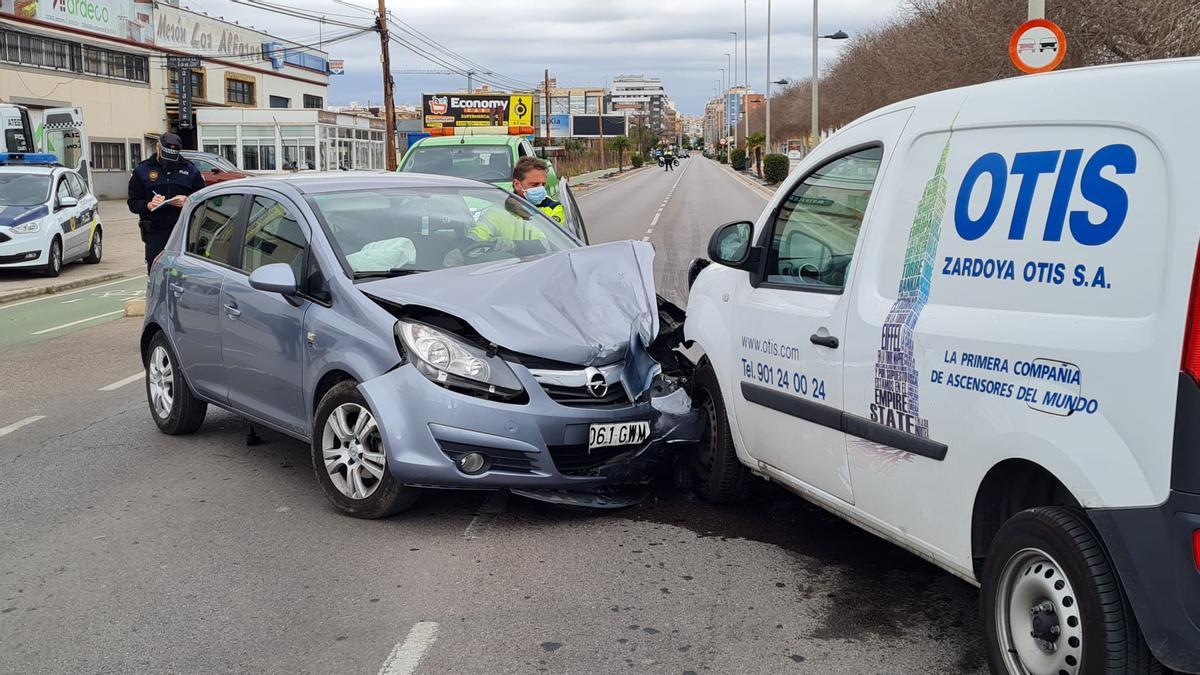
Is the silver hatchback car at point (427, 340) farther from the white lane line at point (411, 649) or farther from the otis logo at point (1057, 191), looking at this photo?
the otis logo at point (1057, 191)

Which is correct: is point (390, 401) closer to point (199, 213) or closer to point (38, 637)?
point (38, 637)

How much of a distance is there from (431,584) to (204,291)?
2.98 m

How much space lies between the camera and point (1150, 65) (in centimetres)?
320

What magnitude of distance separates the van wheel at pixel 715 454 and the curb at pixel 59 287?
13265 millimetres

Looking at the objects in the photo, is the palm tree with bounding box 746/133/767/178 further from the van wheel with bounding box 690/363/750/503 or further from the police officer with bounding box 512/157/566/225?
the van wheel with bounding box 690/363/750/503

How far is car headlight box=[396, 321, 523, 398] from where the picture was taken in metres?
5.33

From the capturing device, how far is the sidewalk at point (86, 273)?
55.7 ft

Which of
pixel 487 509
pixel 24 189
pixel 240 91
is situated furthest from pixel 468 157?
pixel 240 91

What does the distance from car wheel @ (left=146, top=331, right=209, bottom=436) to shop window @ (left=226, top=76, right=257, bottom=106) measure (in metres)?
57.8

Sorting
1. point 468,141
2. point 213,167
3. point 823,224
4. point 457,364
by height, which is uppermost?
point 213,167

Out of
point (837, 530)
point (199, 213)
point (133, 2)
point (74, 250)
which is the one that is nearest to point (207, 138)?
point (133, 2)

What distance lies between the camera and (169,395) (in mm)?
7586

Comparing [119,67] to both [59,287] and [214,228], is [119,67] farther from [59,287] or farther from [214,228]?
[214,228]

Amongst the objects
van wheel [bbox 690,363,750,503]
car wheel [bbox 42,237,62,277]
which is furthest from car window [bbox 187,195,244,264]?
car wheel [bbox 42,237,62,277]
